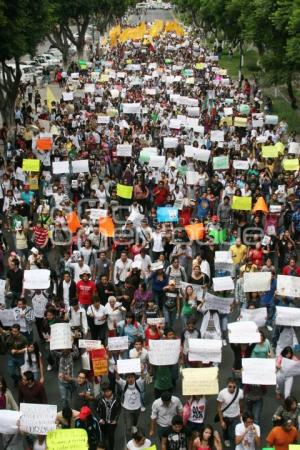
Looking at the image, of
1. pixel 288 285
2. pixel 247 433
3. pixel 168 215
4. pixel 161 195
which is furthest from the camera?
pixel 161 195

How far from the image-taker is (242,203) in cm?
Answer: 1535

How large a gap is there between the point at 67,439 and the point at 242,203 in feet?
29.8

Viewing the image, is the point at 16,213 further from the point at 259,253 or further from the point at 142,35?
the point at 142,35

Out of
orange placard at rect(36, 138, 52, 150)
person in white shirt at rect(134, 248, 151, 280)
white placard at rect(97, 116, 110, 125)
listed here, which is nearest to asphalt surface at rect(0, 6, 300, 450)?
person in white shirt at rect(134, 248, 151, 280)

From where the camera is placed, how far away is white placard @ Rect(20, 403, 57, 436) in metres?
7.64

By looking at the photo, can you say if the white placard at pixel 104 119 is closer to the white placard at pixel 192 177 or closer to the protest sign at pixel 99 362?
the white placard at pixel 192 177

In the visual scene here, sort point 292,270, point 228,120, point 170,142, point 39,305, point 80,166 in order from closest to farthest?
point 39,305, point 292,270, point 80,166, point 170,142, point 228,120

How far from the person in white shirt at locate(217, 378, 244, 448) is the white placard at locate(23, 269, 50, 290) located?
390cm

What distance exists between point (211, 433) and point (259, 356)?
2127mm

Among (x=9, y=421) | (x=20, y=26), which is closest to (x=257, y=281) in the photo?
(x=9, y=421)

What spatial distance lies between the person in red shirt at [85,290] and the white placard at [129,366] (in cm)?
275

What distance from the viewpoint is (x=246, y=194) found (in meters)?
16.2

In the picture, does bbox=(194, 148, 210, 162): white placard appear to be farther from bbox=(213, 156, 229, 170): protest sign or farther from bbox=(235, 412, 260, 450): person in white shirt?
bbox=(235, 412, 260, 450): person in white shirt

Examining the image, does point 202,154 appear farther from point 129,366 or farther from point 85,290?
point 129,366
